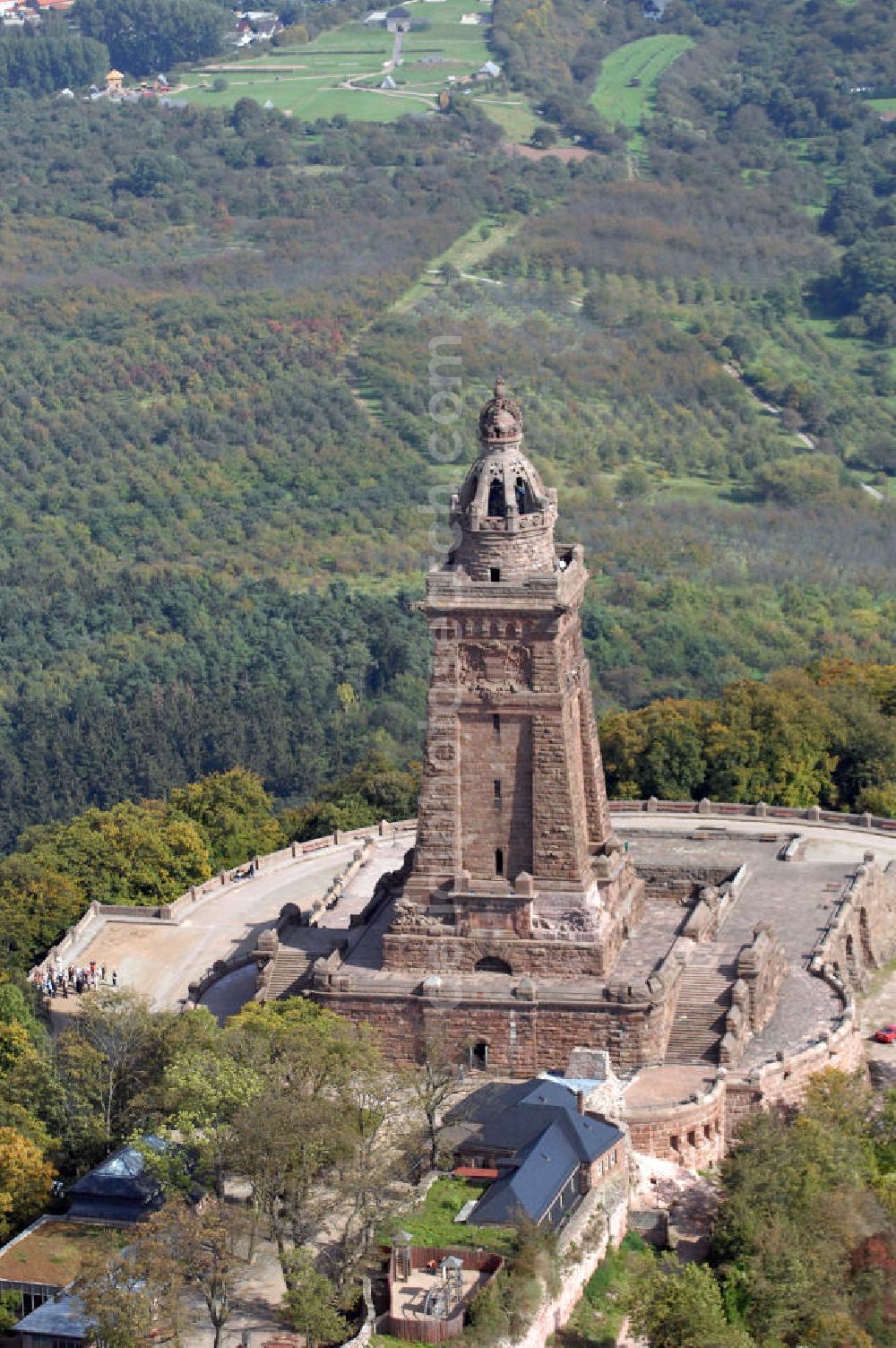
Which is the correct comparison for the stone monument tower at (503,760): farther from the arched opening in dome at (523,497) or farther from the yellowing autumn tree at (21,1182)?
the yellowing autumn tree at (21,1182)

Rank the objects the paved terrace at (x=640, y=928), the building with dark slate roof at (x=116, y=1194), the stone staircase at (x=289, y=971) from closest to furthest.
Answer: the building with dark slate roof at (x=116, y=1194), the paved terrace at (x=640, y=928), the stone staircase at (x=289, y=971)

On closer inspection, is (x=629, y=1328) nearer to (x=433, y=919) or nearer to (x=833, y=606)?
(x=433, y=919)

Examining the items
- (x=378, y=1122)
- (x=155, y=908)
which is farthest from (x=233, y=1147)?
(x=155, y=908)

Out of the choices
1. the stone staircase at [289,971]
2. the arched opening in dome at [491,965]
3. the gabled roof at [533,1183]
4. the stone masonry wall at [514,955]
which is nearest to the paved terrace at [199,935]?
the stone staircase at [289,971]

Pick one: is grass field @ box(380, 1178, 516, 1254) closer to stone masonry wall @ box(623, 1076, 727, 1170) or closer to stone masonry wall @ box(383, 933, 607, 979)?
stone masonry wall @ box(623, 1076, 727, 1170)

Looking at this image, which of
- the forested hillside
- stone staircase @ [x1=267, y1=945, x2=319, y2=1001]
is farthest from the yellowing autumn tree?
the forested hillside

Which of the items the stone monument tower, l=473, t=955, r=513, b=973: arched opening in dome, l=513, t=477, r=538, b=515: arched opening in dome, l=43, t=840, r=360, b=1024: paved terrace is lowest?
l=43, t=840, r=360, b=1024: paved terrace
